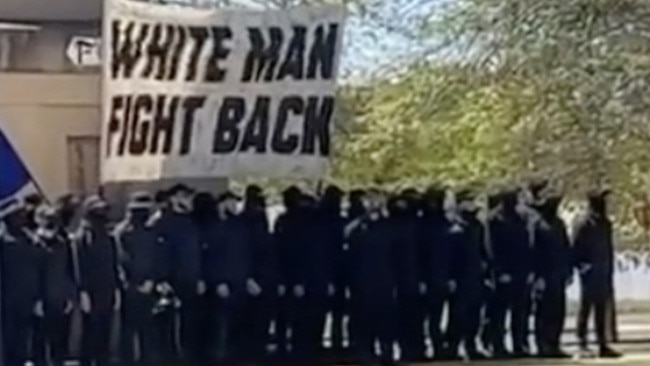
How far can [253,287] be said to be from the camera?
15.7m

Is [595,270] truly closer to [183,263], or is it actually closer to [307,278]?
[307,278]

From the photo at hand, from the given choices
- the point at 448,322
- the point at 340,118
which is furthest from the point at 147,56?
the point at 340,118

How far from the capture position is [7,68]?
1770 cm

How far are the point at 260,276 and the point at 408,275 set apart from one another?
1.24 metres

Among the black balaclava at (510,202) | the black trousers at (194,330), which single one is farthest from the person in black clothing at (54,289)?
the black balaclava at (510,202)

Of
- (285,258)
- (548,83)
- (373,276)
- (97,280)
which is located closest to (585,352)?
(373,276)

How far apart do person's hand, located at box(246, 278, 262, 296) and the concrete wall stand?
271cm

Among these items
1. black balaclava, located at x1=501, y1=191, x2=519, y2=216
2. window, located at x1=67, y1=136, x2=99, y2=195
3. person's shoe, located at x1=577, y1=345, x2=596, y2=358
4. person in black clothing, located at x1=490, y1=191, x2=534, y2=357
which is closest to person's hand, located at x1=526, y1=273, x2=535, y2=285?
person in black clothing, located at x1=490, y1=191, x2=534, y2=357

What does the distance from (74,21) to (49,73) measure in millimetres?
583

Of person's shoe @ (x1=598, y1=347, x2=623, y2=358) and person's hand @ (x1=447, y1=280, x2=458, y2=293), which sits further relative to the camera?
person's shoe @ (x1=598, y1=347, x2=623, y2=358)

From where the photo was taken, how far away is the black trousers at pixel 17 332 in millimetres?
15180

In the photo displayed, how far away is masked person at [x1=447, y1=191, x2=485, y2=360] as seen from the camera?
16.2 metres

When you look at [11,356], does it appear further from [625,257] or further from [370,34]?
[625,257]

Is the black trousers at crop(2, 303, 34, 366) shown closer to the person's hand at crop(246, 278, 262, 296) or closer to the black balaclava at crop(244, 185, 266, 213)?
the person's hand at crop(246, 278, 262, 296)
